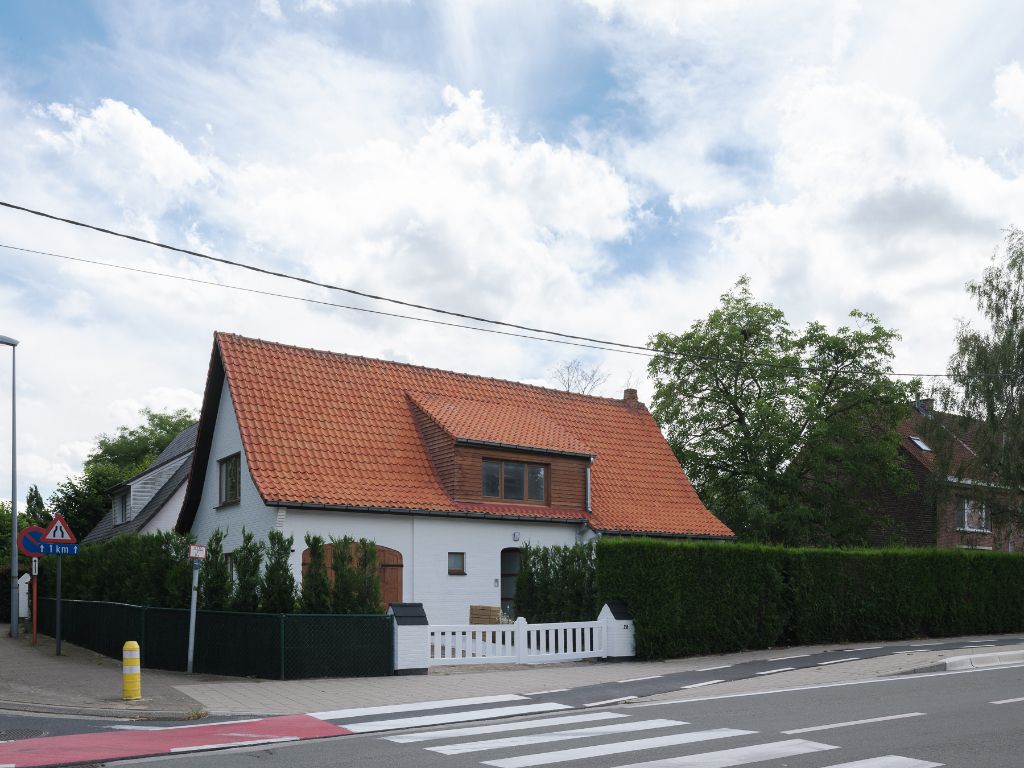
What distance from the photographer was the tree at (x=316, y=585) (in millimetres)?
18312

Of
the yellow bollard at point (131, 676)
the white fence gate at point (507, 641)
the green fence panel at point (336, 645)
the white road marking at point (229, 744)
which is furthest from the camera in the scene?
the white fence gate at point (507, 641)

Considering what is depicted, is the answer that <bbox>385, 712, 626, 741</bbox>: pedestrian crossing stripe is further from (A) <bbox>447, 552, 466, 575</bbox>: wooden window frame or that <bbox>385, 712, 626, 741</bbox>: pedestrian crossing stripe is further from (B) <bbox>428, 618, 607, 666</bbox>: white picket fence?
(A) <bbox>447, 552, 466, 575</bbox>: wooden window frame

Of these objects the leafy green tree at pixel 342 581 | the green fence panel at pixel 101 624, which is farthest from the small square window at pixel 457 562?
the green fence panel at pixel 101 624

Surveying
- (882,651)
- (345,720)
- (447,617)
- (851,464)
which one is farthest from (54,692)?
(851,464)

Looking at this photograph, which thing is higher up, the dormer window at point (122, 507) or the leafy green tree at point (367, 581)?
the dormer window at point (122, 507)

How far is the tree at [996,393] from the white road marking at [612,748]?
1073 inches

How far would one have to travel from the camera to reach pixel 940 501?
37.2m

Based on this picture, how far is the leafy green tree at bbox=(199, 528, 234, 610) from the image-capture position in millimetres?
18625

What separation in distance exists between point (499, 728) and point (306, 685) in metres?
5.29

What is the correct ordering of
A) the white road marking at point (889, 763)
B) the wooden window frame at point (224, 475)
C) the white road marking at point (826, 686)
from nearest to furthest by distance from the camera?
1. the white road marking at point (889, 763)
2. the white road marking at point (826, 686)
3. the wooden window frame at point (224, 475)

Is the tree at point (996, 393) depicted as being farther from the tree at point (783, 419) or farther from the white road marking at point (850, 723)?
the white road marking at point (850, 723)

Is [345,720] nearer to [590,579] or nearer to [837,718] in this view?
[837,718]

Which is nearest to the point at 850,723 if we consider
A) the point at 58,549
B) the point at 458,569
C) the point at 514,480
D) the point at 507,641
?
the point at 507,641

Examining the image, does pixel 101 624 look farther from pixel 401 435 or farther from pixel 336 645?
pixel 401 435
